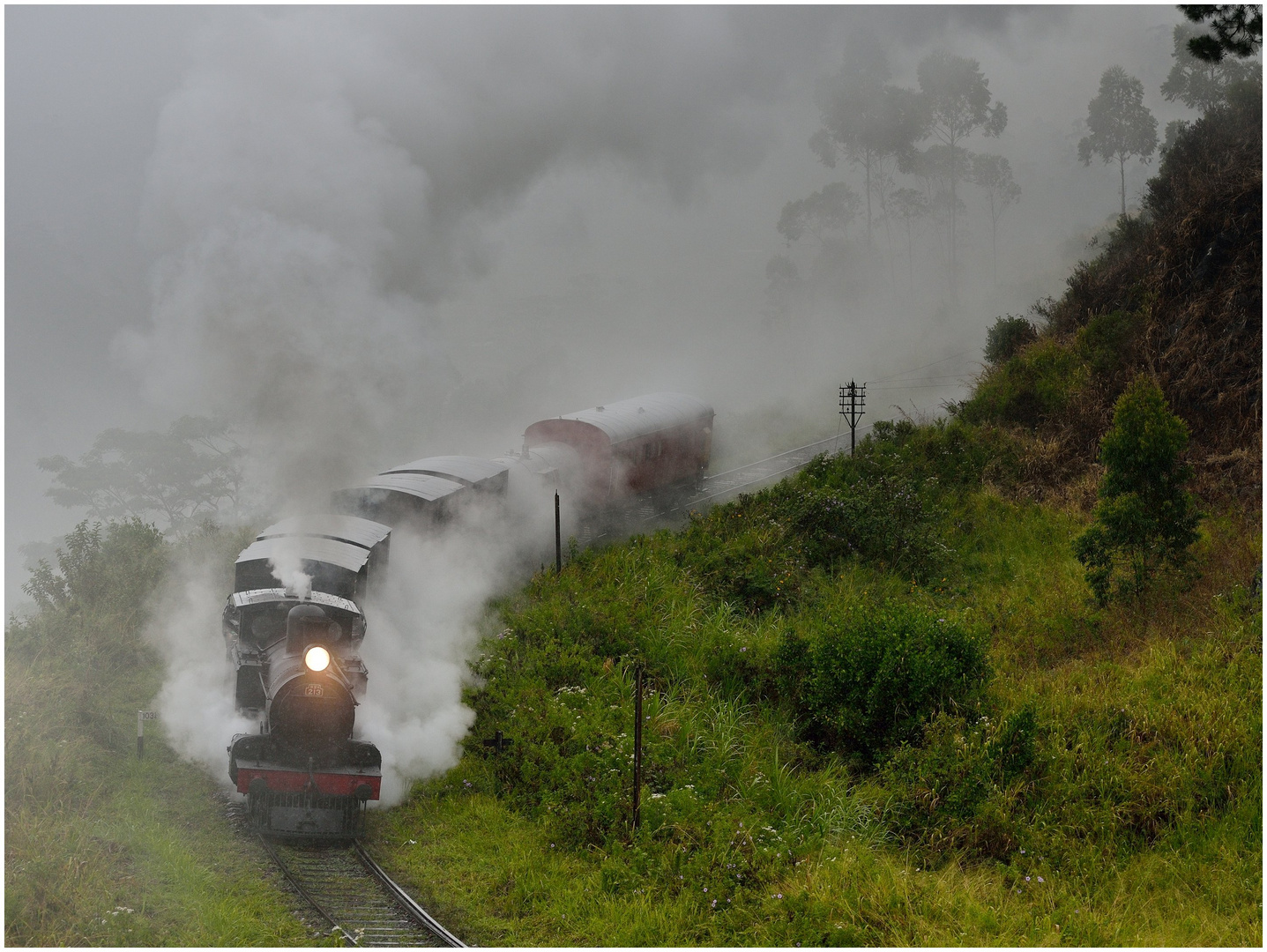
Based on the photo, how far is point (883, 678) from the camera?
12266 mm

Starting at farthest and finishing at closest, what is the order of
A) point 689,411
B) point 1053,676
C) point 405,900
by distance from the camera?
point 689,411 → point 1053,676 → point 405,900

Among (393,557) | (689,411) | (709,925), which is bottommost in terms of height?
(709,925)

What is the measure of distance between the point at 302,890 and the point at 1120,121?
181 ft

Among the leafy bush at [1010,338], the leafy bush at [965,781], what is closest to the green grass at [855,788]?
the leafy bush at [965,781]

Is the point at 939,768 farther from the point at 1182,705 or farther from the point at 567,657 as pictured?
the point at 567,657

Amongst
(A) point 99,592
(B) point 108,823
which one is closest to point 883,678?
(B) point 108,823

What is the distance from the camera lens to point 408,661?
14.1m

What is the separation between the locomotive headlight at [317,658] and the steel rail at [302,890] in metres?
2.01

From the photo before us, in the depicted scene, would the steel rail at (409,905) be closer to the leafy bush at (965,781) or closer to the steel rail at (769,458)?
the leafy bush at (965,781)

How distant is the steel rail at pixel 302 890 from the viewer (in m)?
8.77

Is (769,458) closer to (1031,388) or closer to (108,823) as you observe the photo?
(1031,388)

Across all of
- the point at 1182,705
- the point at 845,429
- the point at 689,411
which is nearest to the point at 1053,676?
the point at 1182,705

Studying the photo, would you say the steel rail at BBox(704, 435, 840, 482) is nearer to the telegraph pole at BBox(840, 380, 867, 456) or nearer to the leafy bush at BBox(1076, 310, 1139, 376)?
the telegraph pole at BBox(840, 380, 867, 456)

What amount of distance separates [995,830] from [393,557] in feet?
33.3
